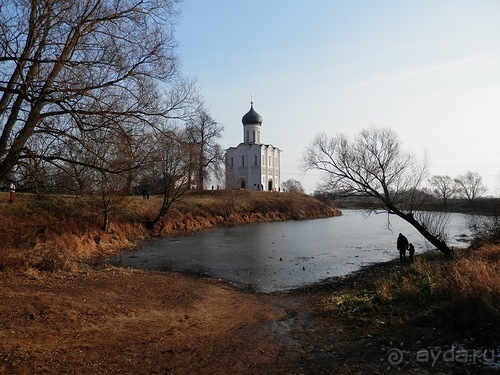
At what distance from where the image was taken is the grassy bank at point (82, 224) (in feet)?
43.2

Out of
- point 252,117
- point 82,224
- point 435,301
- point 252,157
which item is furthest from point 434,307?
point 252,117

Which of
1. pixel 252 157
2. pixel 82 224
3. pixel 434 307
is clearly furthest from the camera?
pixel 252 157

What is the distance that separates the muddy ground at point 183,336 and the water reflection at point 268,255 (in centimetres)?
454

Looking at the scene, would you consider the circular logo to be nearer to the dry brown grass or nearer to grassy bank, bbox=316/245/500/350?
grassy bank, bbox=316/245/500/350

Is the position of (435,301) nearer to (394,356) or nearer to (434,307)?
(434,307)

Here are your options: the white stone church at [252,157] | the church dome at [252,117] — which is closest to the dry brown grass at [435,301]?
the white stone church at [252,157]

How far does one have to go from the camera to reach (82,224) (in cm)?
2447

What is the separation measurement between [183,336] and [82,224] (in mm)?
19505

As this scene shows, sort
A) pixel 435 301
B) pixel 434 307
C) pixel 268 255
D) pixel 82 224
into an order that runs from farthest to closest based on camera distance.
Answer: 1. pixel 82 224
2. pixel 268 255
3. pixel 435 301
4. pixel 434 307

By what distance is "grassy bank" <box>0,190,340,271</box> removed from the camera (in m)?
13.2

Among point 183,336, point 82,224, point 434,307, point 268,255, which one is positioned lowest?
point 268,255

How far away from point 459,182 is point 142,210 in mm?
A: 67452

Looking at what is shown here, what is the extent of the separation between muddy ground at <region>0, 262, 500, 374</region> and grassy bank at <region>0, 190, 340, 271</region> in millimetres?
2091

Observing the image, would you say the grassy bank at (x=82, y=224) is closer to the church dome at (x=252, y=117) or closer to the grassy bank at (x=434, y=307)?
the grassy bank at (x=434, y=307)
